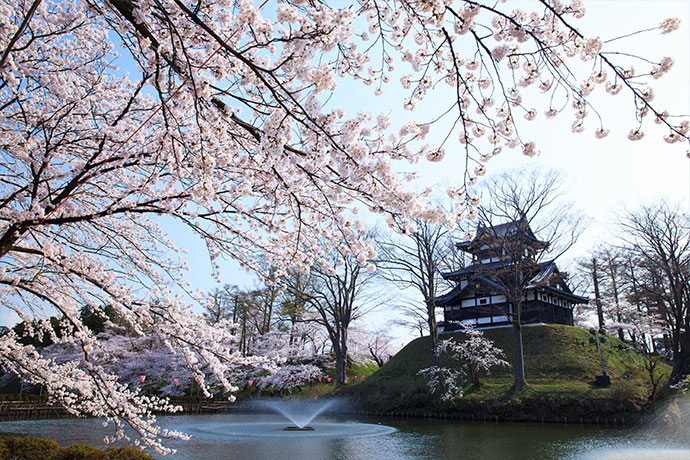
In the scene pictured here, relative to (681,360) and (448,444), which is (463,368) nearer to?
(681,360)

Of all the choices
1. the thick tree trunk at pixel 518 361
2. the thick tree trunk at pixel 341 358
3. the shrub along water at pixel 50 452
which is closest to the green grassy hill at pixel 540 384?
the thick tree trunk at pixel 518 361

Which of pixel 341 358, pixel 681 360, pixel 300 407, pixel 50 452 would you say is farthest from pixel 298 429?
pixel 681 360

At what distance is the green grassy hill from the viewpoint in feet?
45.2

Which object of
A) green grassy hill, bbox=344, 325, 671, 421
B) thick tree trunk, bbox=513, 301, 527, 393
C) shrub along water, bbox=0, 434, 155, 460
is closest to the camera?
shrub along water, bbox=0, 434, 155, 460

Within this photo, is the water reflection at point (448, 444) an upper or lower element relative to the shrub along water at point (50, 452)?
lower

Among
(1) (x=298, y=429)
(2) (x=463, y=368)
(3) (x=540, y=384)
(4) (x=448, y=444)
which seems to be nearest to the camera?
(4) (x=448, y=444)

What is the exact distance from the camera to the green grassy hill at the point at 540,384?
13.8 meters

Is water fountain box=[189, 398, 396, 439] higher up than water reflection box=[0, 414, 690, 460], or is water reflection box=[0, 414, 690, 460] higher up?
water reflection box=[0, 414, 690, 460]

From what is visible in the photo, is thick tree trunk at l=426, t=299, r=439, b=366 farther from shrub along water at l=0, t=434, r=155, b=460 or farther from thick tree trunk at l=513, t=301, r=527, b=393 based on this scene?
shrub along water at l=0, t=434, r=155, b=460

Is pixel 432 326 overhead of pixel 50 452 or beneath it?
overhead

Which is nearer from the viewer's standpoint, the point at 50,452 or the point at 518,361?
the point at 50,452

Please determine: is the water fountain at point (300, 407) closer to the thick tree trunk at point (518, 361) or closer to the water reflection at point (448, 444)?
the water reflection at point (448, 444)

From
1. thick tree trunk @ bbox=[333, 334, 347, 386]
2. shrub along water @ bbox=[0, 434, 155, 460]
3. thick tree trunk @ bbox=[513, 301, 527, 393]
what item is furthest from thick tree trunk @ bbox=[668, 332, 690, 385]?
shrub along water @ bbox=[0, 434, 155, 460]

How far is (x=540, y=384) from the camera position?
1627 cm
